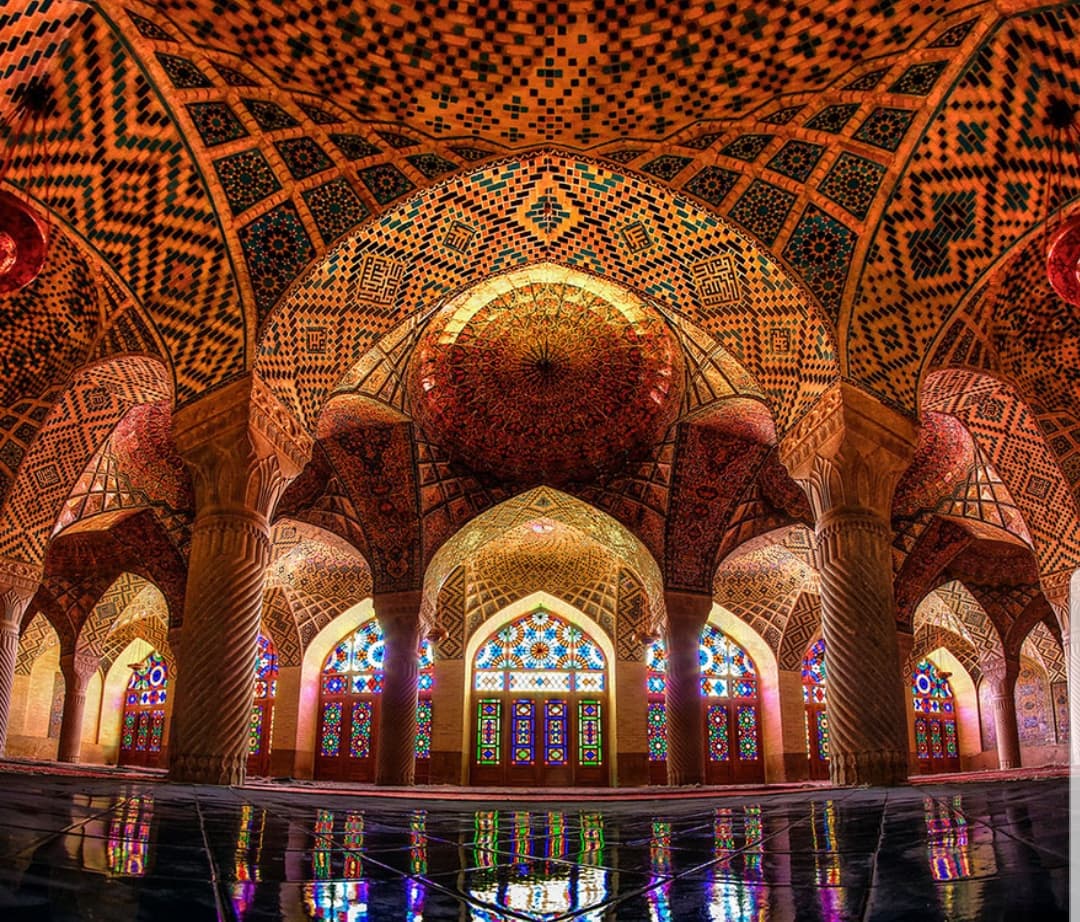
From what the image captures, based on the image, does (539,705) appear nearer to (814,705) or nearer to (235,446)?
(814,705)

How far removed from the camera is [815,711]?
1675 centimetres

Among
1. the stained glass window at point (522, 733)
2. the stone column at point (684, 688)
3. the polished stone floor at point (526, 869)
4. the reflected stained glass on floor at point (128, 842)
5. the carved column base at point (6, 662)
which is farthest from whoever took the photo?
the stained glass window at point (522, 733)

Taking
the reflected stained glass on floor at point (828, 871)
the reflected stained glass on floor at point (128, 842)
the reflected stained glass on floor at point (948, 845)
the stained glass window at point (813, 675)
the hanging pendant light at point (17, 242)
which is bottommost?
the reflected stained glass on floor at point (828, 871)

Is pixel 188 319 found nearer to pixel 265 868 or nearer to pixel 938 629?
pixel 265 868

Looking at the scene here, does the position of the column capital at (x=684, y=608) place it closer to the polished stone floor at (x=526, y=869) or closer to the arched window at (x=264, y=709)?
the arched window at (x=264, y=709)

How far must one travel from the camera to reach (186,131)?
6.75 meters

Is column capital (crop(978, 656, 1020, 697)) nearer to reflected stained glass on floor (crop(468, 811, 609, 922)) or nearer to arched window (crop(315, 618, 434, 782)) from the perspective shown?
arched window (crop(315, 618, 434, 782))

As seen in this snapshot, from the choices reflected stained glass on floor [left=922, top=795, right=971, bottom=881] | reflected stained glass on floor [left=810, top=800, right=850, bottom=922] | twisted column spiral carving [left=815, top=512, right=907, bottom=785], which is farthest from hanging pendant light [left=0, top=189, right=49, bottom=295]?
twisted column spiral carving [left=815, top=512, right=907, bottom=785]

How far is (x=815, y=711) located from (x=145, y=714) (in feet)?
43.2

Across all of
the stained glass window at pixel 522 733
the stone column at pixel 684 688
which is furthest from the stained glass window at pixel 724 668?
the stone column at pixel 684 688

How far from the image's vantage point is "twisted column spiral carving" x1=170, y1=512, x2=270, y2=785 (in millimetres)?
6582

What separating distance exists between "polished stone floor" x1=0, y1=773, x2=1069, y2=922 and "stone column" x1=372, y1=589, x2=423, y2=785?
9744 mm

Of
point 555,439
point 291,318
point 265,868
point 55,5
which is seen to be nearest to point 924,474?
point 555,439

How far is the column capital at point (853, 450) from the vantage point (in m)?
7.44
